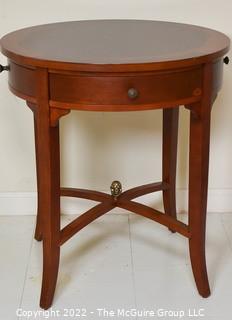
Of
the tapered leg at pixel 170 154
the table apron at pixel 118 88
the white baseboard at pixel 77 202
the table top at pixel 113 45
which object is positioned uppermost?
the table top at pixel 113 45

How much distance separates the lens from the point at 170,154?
1608 millimetres

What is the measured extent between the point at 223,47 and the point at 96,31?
13.2 inches

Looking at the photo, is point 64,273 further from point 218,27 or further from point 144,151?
point 218,27

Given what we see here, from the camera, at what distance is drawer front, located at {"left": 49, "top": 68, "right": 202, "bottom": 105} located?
1.09 meters

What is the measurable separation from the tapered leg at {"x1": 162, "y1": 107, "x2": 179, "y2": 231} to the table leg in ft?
0.94

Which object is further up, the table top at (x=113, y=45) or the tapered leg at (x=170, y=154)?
the table top at (x=113, y=45)

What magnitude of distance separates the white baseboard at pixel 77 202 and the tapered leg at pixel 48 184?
1.66ft

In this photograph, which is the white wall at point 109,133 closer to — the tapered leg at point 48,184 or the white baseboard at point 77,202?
the white baseboard at point 77,202

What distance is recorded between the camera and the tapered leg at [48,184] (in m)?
1.15

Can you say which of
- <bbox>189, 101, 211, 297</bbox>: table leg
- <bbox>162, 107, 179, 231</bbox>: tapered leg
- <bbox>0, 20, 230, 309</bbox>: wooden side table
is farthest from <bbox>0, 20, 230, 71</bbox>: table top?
<bbox>162, 107, 179, 231</bbox>: tapered leg

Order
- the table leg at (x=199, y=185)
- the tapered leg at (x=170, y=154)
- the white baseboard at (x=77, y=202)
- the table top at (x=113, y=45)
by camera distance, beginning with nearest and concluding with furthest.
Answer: the table top at (x=113, y=45)
the table leg at (x=199, y=185)
the tapered leg at (x=170, y=154)
the white baseboard at (x=77, y=202)

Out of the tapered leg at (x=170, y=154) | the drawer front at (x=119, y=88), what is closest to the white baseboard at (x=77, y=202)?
the tapered leg at (x=170, y=154)

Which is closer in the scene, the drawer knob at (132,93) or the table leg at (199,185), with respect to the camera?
the drawer knob at (132,93)

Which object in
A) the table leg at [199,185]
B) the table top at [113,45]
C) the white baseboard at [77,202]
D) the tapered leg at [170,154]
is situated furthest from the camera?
the white baseboard at [77,202]
